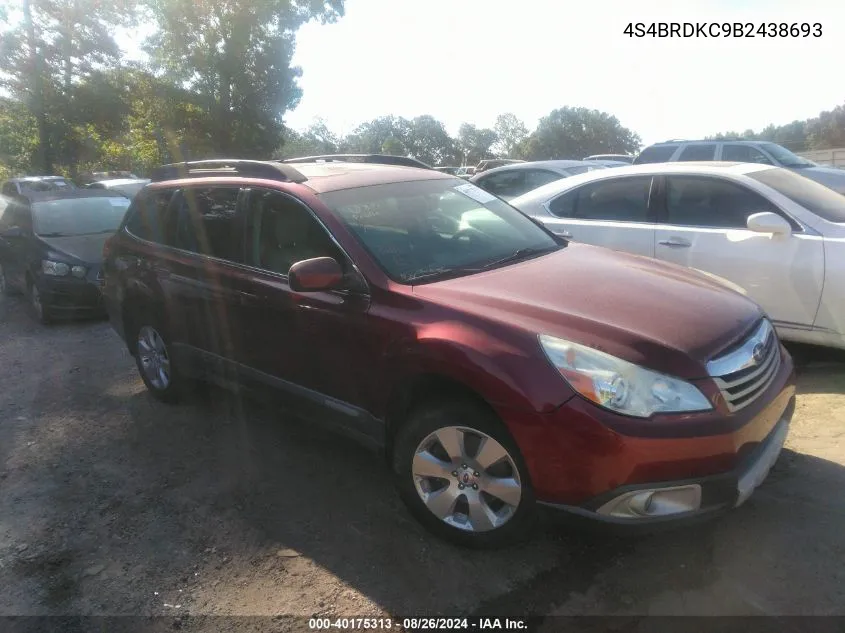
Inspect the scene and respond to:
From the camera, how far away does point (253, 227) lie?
155 inches

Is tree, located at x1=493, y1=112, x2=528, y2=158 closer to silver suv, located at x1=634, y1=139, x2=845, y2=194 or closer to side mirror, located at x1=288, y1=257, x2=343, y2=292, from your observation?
silver suv, located at x1=634, y1=139, x2=845, y2=194

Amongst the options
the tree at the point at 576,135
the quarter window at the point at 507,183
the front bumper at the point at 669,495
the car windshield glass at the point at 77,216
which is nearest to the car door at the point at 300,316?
the front bumper at the point at 669,495

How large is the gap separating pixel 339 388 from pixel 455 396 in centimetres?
76

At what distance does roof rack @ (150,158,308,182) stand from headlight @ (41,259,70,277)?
3126mm

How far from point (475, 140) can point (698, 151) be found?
84.9 metres

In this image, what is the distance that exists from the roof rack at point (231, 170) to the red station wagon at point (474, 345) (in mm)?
24

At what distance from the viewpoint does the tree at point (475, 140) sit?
89562 millimetres

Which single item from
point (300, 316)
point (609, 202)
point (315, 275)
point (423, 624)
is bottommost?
point (423, 624)

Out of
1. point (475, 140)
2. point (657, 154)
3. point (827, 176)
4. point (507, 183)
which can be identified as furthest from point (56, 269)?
point (475, 140)

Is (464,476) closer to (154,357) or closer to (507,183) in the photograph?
(154,357)

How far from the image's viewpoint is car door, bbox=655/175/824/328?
4652 millimetres

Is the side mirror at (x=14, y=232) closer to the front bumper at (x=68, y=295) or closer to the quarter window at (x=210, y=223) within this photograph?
the front bumper at (x=68, y=295)

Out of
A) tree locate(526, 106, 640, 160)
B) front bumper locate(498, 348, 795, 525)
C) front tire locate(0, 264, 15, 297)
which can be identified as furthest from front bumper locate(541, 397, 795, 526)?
tree locate(526, 106, 640, 160)

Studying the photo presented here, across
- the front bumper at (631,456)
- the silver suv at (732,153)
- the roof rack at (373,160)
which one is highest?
the silver suv at (732,153)
